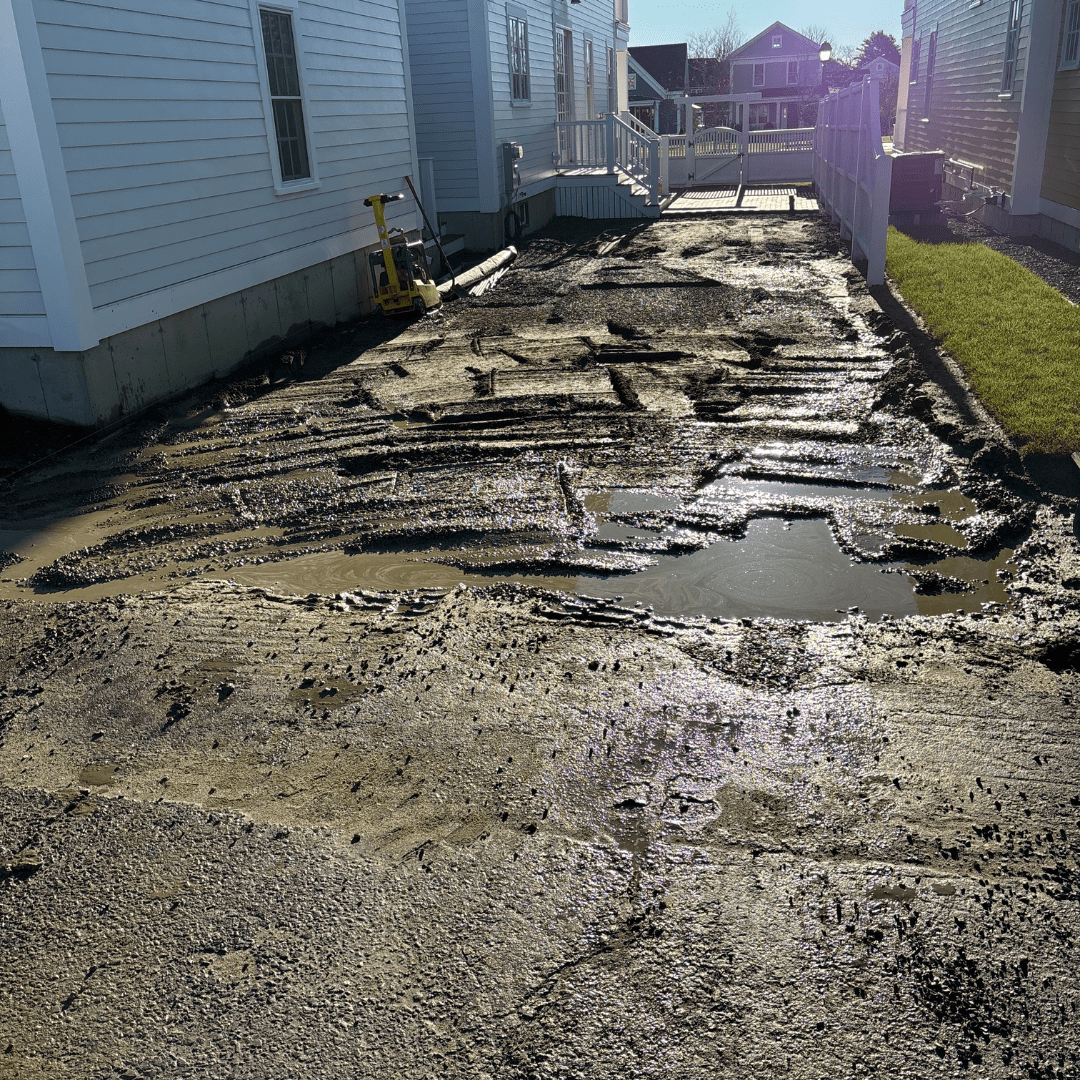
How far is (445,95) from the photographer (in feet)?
53.4

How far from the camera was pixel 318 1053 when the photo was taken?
7.86 ft

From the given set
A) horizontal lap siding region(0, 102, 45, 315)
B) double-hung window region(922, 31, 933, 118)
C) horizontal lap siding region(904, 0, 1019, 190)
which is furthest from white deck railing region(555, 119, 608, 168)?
horizontal lap siding region(0, 102, 45, 315)

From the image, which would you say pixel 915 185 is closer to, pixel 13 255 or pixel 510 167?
pixel 510 167

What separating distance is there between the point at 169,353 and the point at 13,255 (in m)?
1.50

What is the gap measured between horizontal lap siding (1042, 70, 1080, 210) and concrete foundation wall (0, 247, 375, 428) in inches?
414

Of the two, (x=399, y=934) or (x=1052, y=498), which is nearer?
(x=399, y=934)

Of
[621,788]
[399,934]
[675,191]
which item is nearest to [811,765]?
[621,788]

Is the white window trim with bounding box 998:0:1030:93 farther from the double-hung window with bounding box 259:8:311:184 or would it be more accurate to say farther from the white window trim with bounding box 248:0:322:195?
the double-hung window with bounding box 259:8:311:184

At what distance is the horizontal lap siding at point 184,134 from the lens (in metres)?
7.23

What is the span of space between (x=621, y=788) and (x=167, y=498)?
399cm

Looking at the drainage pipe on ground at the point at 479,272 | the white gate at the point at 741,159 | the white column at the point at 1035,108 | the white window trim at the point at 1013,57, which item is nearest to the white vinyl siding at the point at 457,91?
the drainage pipe on ground at the point at 479,272

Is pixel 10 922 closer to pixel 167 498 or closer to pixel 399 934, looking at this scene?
pixel 399 934

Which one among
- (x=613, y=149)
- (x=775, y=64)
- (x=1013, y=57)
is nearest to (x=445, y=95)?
(x=613, y=149)

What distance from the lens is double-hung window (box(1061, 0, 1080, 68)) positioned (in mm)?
14117
